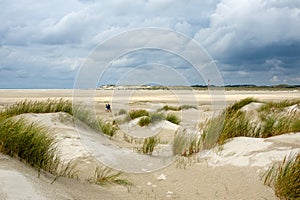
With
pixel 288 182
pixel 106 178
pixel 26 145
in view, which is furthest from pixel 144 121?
pixel 288 182

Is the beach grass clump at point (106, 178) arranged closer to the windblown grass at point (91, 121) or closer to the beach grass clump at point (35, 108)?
the windblown grass at point (91, 121)

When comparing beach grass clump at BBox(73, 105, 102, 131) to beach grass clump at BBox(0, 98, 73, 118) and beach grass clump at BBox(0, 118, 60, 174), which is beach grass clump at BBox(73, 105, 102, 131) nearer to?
beach grass clump at BBox(0, 98, 73, 118)

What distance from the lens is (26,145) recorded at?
14.4 ft

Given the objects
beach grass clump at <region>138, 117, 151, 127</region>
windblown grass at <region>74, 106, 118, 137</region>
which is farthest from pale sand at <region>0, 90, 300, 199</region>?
beach grass clump at <region>138, 117, 151, 127</region>

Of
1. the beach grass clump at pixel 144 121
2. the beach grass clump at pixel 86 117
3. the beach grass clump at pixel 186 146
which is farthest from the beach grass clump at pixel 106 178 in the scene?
the beach grass clump at pixel 144 121

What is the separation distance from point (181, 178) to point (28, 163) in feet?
6.62

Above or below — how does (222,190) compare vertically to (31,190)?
below

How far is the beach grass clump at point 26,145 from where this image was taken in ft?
14.2

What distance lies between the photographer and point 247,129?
279 inches

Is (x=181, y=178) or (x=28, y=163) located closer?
(x=28, y=163)

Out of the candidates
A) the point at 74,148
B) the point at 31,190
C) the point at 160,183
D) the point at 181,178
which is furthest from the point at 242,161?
the point at 31,190

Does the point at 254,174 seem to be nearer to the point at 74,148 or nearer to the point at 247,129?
the point at 247,129

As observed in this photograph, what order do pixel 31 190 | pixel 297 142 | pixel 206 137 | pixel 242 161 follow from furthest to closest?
pixel 206 137 < pixel 297 142 < pixel 242 161 < pixel 31 190

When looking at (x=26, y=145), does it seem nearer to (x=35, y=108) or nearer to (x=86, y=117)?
(x=86, y=117)
